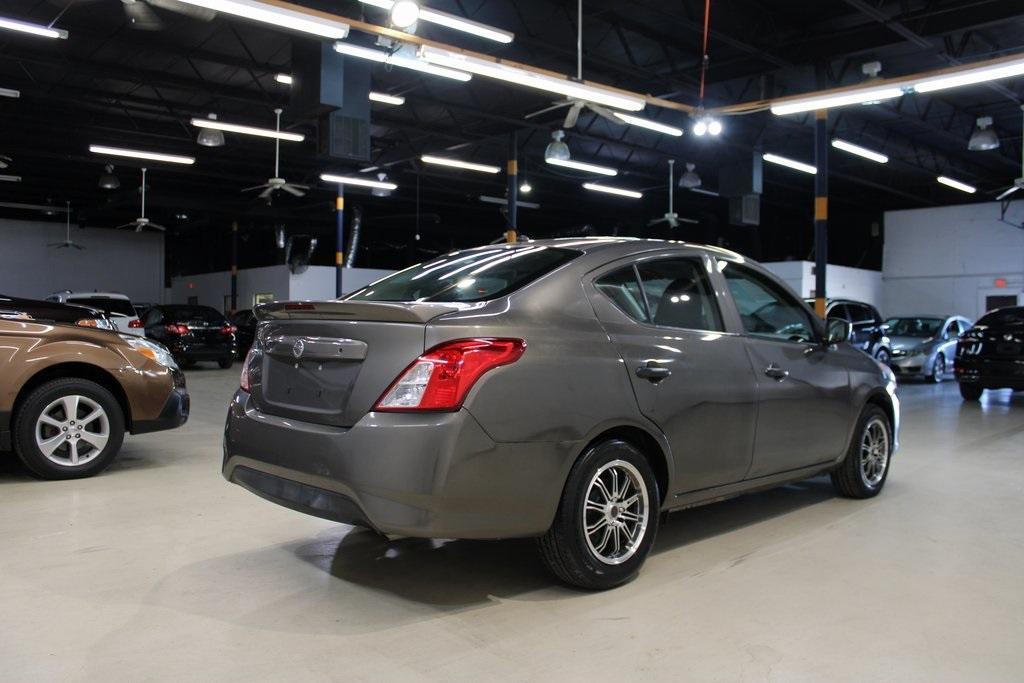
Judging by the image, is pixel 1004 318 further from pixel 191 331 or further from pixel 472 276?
pixel 191 331

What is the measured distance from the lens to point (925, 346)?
1424cm

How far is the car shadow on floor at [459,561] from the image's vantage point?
3016 mm

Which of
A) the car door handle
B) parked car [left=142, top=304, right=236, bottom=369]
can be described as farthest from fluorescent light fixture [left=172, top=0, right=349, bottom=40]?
parked car [left=142, top=304, right=236, bottom=369]

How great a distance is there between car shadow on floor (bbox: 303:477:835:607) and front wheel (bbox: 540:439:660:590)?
0.15m

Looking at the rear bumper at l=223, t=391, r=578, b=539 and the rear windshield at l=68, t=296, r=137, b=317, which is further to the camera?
the rear windshield at l=68, t=296, r=137, b=317

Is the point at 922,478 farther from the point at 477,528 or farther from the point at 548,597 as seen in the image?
the point at 477,528

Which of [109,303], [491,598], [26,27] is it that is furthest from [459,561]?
[109,303]

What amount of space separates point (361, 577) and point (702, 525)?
6.10ft

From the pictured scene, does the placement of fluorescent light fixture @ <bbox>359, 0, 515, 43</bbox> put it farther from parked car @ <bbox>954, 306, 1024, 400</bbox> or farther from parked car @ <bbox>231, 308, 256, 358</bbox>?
parked car @ <bbox>231, 308, 256, 358</bbox>

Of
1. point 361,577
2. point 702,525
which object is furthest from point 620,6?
point 361,577

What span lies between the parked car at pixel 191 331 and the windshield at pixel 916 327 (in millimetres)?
13619

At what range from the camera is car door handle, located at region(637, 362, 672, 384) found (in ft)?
10.1

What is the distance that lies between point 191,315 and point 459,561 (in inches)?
526

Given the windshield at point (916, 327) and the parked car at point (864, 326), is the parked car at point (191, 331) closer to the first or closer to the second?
the parked car at point (864, 326)
